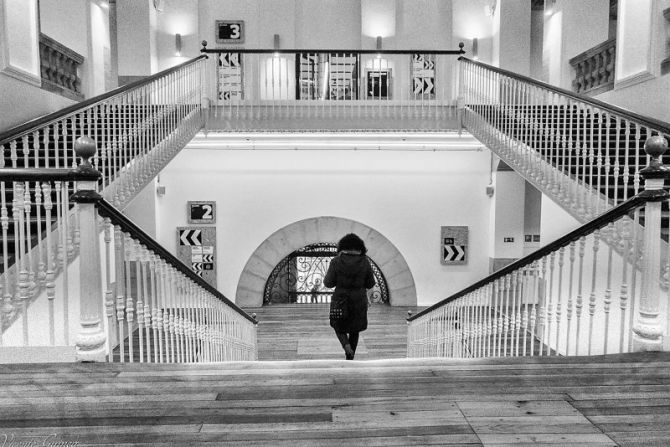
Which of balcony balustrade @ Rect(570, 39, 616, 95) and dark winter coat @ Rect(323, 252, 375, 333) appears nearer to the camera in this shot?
dark winter coat @ Rect(323, 252, 375, 333)

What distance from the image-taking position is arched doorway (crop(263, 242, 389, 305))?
941 cm

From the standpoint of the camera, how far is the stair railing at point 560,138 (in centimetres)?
404

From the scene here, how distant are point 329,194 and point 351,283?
486 centimetres

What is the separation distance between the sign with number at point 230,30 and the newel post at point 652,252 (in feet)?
30.5

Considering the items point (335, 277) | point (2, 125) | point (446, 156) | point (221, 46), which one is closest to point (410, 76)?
point (446, 156)

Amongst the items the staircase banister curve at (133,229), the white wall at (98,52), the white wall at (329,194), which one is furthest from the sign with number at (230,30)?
the staircase banister curve at (133,229)

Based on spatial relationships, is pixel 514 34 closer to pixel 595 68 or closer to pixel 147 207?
pixel 595 68

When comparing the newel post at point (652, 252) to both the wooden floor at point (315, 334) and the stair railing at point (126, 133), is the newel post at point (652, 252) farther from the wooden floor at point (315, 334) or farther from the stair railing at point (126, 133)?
the wooden floor at point (315, 334)

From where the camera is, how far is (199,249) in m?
8.80

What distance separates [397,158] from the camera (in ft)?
28.9

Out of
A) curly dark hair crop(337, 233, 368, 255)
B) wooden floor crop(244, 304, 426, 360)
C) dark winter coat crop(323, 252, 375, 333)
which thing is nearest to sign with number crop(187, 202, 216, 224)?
wooden floor crop(244, 304, 426, 360)

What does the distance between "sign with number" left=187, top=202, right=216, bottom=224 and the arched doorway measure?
172 cm

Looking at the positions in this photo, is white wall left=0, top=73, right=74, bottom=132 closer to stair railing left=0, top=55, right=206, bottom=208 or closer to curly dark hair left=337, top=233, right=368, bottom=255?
stair railing left=0, top=55, right=206, bottom=208

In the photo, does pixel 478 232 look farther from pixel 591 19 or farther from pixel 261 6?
pixel 261 6
